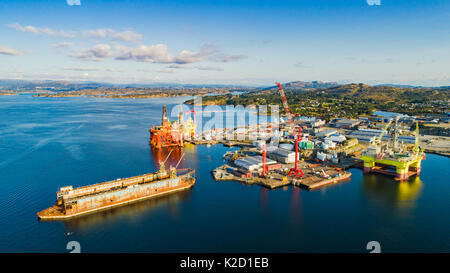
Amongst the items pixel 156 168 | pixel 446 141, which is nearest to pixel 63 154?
pixel 156 168

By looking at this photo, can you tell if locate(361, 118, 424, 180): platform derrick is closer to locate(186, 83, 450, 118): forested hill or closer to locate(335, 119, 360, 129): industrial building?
locate(335, 119, 360, 129): industrial building

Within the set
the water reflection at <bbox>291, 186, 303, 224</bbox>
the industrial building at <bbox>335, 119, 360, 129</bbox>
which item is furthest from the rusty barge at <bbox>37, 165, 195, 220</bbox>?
the industrial building at <bbox>335, 119, 360, 129</bbox>

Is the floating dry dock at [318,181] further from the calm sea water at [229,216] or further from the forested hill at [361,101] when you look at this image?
the forested hill at [361,101]

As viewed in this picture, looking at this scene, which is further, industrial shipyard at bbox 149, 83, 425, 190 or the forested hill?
the forested hill

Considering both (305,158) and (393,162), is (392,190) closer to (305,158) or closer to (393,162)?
(393,162)

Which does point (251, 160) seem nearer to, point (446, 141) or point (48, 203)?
Answer: point (48, 203)

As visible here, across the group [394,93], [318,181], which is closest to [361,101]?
[394,93]
